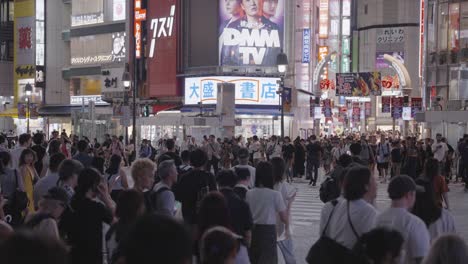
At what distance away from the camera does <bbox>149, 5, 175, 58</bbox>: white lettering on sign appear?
57.2m

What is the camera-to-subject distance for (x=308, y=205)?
19938 mm

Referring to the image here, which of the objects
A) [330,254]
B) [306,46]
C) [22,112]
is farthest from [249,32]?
[330,254]

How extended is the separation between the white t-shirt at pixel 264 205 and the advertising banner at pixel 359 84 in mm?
43247

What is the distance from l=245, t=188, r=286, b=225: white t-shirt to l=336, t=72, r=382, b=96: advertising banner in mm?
43247

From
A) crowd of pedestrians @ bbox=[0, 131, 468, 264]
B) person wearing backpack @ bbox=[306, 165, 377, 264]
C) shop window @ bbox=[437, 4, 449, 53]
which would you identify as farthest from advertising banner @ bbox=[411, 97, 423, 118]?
person wearing backpack @ bbox=[306, 165, 377, 264]

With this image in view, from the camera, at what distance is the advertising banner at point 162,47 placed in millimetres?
57062

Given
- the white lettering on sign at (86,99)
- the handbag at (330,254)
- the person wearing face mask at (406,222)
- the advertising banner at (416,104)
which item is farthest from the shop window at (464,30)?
the handbag at (330,254)

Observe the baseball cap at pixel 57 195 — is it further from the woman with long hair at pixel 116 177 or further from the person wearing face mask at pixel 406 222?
the woman with long hair at pixel 116 177

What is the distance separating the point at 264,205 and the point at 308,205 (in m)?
12.1

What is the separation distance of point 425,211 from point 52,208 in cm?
325

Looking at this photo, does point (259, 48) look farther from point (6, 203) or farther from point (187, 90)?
point (6, 203)

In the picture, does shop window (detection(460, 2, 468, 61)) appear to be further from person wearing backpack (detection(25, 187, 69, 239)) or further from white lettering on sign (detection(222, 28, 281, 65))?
person wearing backpack (detection(25, 187, 69, 239))

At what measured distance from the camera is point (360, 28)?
341 ft

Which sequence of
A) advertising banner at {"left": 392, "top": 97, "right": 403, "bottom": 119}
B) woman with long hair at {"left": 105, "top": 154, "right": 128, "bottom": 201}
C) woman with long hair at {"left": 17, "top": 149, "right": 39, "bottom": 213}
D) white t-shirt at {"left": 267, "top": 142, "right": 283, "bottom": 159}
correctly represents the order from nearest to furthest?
woman with long hair at {"left": 17, "top": 149, "right": 39, "bottom": 213}
woman with long hair at {"left": 105, "top": 154, "right": 128, "bottom": 201}
white t-shirt at {"left": 267, "top": 142, "right": 283, "bottom": 159}
advertising banner at {"left": 392, "top": 97, "right": 403, "bottom": 119}
